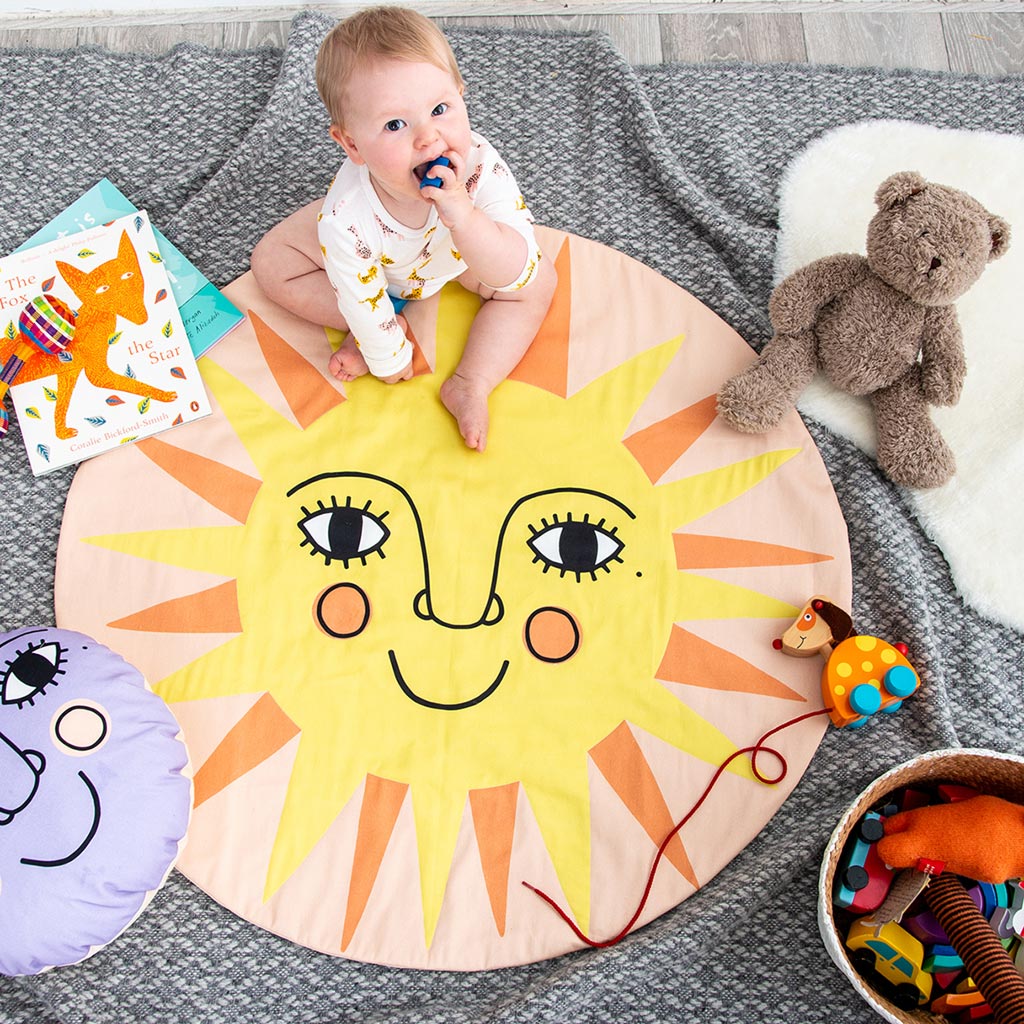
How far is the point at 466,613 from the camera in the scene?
1.09 m

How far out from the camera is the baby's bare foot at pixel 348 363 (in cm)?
114

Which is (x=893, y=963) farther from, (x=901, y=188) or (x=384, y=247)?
(x=384, y=247)

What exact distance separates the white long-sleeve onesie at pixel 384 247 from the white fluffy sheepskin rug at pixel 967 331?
0.39 m

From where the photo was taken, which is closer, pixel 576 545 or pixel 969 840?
pixel 969 840

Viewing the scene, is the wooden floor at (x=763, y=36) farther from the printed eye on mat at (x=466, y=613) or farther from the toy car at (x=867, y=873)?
the toy car at (x=867, y=873)

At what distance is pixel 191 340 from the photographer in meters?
1.19

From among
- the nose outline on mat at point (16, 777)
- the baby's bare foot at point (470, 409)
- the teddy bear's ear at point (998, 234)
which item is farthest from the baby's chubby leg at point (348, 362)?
the teddy bear's ear at point (998, 234)

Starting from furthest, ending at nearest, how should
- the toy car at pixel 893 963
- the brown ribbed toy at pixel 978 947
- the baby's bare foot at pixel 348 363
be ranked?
the baby's bare foot at pixel 348 363 < the toy car at pixel 893 963 < the brown ribbed toy at pixel 978 947

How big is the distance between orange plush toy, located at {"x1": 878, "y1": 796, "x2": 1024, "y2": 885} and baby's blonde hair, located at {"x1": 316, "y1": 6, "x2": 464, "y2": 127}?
82 cm

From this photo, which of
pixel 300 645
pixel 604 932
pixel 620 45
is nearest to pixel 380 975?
pixel 604 932

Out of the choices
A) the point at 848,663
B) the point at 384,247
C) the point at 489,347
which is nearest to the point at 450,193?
the point at 384,247

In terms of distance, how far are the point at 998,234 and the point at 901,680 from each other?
17.9 inches

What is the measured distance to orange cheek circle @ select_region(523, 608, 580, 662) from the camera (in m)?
1.08

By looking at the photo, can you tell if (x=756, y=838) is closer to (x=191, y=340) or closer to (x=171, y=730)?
(x=171, y=730)
